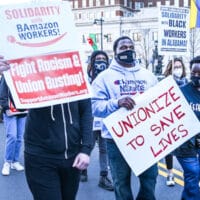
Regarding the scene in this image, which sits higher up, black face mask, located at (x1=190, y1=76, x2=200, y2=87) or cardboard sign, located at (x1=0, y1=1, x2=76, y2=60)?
cardboard sign, located at (x1=0, y1=1, x2=76, y2=60)

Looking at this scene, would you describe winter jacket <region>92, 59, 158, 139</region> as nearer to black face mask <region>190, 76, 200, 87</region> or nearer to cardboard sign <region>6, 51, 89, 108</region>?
black face mask <region>190, 76, 200, 87</region>

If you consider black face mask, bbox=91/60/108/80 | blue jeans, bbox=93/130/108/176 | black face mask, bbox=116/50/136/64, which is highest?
black face mask, bbox=116/50/136/64

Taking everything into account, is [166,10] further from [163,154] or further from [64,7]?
[64,7]

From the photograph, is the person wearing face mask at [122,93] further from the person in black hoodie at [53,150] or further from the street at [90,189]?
the street at [90,189]

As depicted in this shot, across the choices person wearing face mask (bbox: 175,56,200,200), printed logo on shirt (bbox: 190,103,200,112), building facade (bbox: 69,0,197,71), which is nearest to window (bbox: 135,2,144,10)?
building facade (bbox: 69,0,197,71)

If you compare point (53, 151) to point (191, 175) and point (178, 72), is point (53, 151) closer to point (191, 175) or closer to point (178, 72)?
point (191, 175)

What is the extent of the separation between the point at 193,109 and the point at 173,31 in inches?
96.8

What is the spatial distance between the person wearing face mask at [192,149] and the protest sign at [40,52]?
188cm

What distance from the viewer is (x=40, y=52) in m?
2.78

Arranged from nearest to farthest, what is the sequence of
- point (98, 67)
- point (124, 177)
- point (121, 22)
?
point (124, 177), point (98, 67), point (121, 22)

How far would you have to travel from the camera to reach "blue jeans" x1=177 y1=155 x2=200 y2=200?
14.6ft

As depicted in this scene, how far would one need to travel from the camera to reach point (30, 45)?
2.78 metres

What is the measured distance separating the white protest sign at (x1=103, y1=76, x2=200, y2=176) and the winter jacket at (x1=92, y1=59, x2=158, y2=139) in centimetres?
8

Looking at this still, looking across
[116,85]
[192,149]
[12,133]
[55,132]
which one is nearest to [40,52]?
[55,132]
